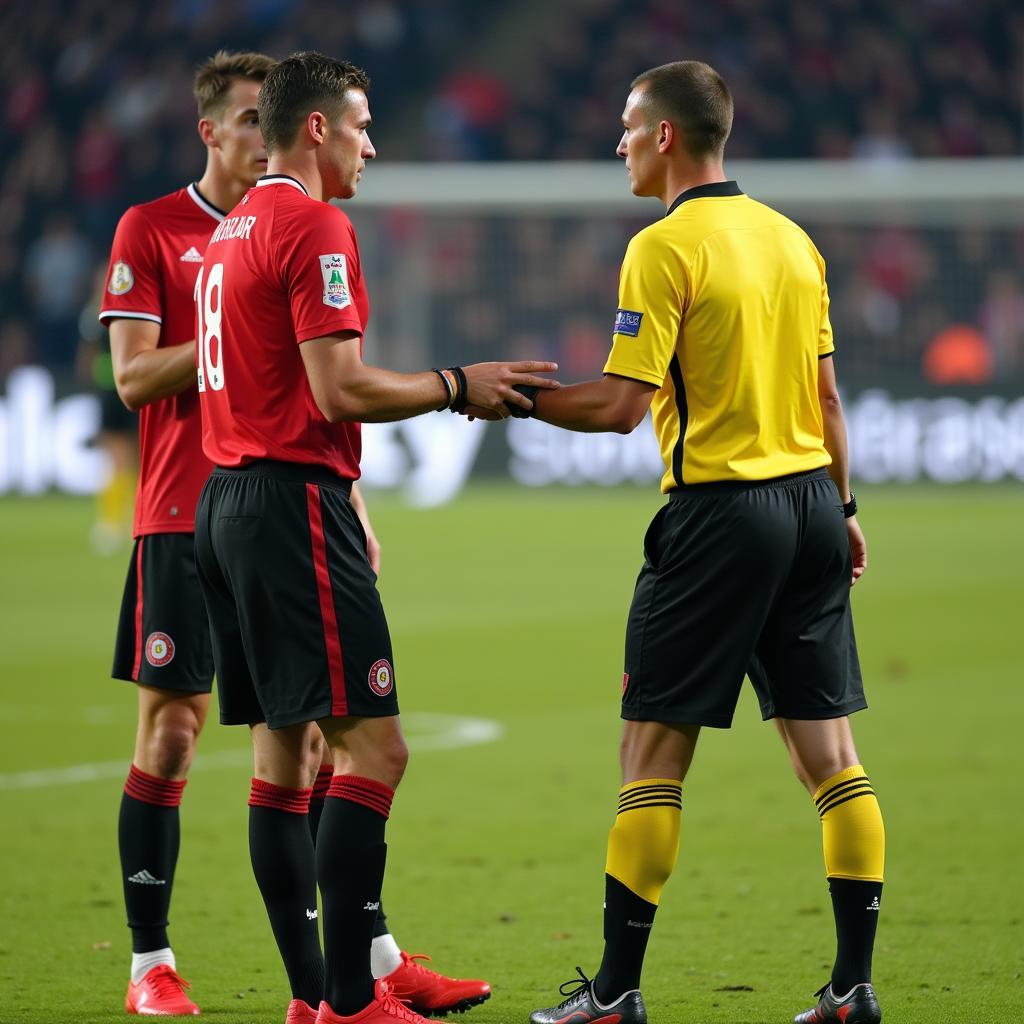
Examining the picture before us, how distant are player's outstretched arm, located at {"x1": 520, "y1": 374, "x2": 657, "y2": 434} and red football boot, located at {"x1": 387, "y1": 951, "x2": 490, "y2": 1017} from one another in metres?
1.37

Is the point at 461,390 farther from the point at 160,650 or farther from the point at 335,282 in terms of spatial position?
the point at 160,650

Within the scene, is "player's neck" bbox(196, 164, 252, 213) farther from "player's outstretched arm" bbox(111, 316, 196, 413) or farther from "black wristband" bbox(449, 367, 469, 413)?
"black wristband" bbox(449, 367, 469, 413)

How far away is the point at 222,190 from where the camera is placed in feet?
15.8

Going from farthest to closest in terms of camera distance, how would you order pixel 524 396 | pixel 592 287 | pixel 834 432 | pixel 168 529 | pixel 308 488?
pixel 592 287
pixel 168 529
pixel 834 432
pixel 524 396
pixel 308 488

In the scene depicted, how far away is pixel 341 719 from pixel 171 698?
94 centimetres

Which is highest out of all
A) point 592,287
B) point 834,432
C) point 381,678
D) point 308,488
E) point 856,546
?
point 592,287

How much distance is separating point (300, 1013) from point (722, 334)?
5.60 feet

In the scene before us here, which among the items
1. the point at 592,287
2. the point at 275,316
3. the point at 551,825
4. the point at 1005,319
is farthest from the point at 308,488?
the point at 1005,319

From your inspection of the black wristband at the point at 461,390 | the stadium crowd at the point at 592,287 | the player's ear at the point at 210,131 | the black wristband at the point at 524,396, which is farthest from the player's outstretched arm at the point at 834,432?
the stadium crowd at the point at 592,287

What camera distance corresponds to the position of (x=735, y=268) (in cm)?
401

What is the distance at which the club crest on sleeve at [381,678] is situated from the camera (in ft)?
12.5

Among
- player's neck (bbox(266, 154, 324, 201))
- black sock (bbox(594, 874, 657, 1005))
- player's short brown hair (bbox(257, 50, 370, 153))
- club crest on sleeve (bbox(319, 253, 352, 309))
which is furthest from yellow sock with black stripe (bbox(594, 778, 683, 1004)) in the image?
player's short brown hair (bbox(257, 50, 370, 153))

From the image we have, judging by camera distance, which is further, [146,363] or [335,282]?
[146,363]

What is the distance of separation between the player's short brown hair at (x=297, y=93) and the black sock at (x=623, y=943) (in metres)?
1.75
